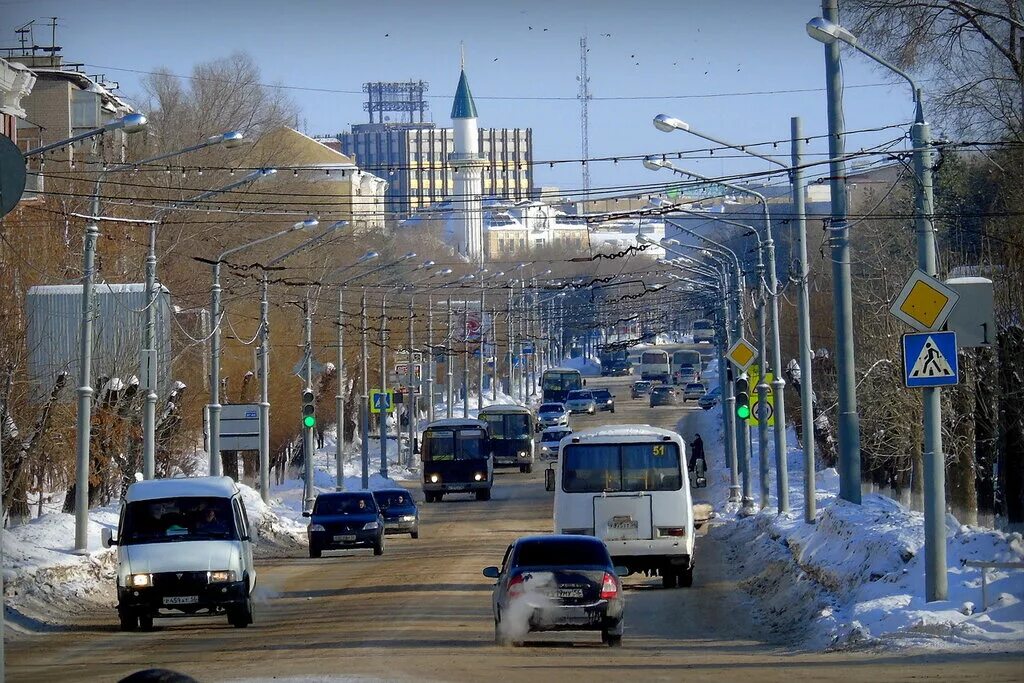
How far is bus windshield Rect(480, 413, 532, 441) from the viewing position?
69.6 m

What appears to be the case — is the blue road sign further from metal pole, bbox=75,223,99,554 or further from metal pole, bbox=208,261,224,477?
metal pole, bbox=208,261,224,477

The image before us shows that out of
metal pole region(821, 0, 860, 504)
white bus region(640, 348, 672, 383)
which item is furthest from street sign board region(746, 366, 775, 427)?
white bus region(640, 348, 672, 383)

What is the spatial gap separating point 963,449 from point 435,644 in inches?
837

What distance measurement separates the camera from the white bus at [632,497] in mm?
26672

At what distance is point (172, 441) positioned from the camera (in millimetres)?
47188

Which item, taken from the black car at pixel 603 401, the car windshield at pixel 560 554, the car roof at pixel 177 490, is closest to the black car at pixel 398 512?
the car roof at pixel 177 490

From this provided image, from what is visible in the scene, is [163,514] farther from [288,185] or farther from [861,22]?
[288,185]

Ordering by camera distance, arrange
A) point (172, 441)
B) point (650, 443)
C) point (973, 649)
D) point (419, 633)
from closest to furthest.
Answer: point (973, 649) < point (419, 633) < point (650, 443) < point (172, 441)

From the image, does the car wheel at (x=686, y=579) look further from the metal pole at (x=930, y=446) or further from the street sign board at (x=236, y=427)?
the street sign board at (x=236, y=427)

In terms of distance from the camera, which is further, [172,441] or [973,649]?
[172,441]

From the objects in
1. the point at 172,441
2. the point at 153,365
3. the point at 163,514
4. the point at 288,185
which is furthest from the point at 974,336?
the point at 288,185

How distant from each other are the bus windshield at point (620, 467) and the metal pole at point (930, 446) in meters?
8.47

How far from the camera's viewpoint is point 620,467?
89.9 ft

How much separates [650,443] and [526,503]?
26.6 m
